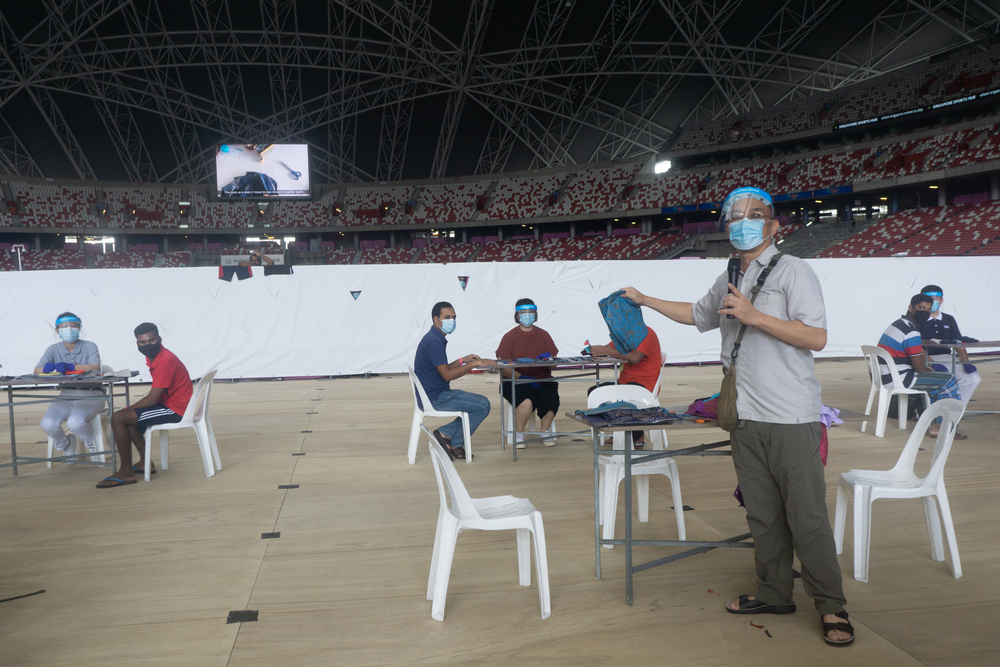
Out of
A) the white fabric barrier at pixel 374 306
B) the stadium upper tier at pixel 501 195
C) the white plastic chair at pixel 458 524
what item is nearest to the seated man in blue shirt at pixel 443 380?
the white plastic chair at pixel 458 524

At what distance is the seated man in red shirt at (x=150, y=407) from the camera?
5078 mm

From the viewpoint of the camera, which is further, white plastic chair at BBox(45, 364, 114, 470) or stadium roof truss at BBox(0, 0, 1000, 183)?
stadium roof truss at BBox(0, 0, 1000, 183)

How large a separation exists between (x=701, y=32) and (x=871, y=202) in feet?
38.7

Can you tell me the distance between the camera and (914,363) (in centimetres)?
664

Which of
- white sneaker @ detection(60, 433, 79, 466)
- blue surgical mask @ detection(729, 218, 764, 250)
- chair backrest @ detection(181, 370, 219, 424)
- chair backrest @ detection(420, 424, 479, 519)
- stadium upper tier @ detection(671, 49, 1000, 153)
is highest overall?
stadium upper tier @ detection(671, 49, 1000, 153)

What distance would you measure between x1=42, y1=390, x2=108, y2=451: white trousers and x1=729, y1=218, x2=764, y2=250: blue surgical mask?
5503 mm

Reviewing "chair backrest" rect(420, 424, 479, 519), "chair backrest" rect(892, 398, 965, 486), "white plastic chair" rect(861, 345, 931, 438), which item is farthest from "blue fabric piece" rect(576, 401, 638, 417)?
"white plastic chair" rect(861, 345, 931, 438)

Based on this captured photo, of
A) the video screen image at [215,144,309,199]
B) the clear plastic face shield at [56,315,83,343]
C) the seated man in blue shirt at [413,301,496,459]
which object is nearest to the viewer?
the seated man in blue shirt at [413,301,496,459]

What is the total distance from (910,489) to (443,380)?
3.60 metres

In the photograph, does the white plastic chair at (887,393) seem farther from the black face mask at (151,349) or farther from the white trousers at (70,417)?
the white trousers at (70,417)

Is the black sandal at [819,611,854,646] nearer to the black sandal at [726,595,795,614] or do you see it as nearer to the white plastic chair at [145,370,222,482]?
the black sandal at [726,595,795,614]

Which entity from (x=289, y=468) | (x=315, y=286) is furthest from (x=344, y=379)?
(x=289, y=468)

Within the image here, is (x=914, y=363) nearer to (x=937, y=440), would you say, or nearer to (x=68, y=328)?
(x=937, y=440)

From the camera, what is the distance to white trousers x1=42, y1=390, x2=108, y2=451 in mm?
5637
